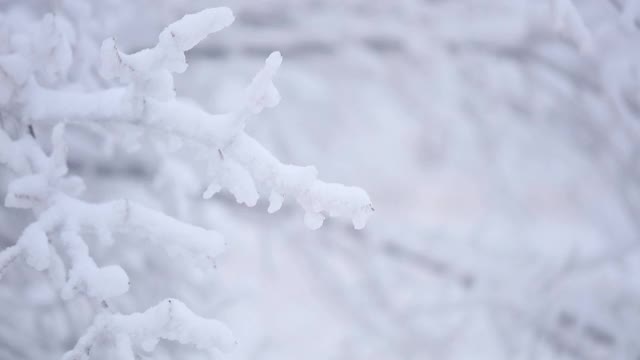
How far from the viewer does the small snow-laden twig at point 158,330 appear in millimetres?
1228

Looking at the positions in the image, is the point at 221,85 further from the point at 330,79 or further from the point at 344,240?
the point at 344,240

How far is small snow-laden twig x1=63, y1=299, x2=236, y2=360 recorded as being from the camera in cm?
123

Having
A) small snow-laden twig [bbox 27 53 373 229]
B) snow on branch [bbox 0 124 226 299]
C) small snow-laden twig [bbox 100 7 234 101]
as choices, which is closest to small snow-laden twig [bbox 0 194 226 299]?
snow on branch [bbox 0 124 226 299]

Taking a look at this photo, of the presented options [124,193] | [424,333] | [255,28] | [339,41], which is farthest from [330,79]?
[424,333]

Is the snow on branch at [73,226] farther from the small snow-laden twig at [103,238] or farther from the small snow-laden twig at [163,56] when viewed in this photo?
the small snow-laden twig at [163,56]

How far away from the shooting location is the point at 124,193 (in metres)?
2.32

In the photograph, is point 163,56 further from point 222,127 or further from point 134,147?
point 134,147

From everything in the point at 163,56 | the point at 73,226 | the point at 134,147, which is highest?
the point at 163,56

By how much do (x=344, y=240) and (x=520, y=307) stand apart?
2.51 feet

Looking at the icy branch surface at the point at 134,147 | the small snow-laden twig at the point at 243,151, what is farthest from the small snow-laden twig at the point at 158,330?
the small snow-laden twig at the point at 243,151

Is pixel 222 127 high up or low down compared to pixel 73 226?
up

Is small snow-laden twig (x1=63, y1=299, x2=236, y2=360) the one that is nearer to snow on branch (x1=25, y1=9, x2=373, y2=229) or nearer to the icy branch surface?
the icy branch surface

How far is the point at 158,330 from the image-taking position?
1250 mm

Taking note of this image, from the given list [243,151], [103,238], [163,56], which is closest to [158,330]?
[103,238]
